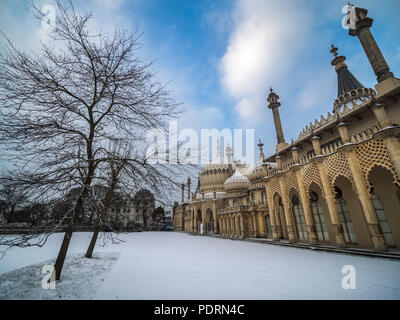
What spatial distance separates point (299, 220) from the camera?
14.4 metres

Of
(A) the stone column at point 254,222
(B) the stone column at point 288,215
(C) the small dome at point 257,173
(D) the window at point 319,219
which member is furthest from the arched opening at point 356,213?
(C) the small dome at point 257,173

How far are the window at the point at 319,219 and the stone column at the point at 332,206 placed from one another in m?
2.87

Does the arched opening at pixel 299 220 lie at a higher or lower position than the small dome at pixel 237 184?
lower

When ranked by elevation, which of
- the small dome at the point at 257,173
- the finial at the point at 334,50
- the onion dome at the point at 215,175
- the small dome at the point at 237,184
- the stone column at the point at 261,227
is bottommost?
the stone column at the point at 261,227

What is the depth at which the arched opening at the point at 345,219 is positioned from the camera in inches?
435

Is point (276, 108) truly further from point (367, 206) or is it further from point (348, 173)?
point (367, 206)

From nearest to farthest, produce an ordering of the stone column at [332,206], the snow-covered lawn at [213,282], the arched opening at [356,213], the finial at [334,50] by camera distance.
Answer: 1. the snow-covered lawn at [213,282]
2. the stone column at [332,206]
3. the arched opening at [356,213]
4. the finial at [334,50]

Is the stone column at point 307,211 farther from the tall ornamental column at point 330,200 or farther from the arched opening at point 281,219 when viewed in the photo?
the arched opening at point 281,219

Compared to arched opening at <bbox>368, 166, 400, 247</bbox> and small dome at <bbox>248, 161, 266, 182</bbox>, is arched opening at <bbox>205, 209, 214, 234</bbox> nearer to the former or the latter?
small dome at <bbox>248, 161, 266, 182</bbox>

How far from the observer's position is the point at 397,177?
7633 mm

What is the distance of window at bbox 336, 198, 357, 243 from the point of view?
1105cm

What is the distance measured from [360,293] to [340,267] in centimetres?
270
